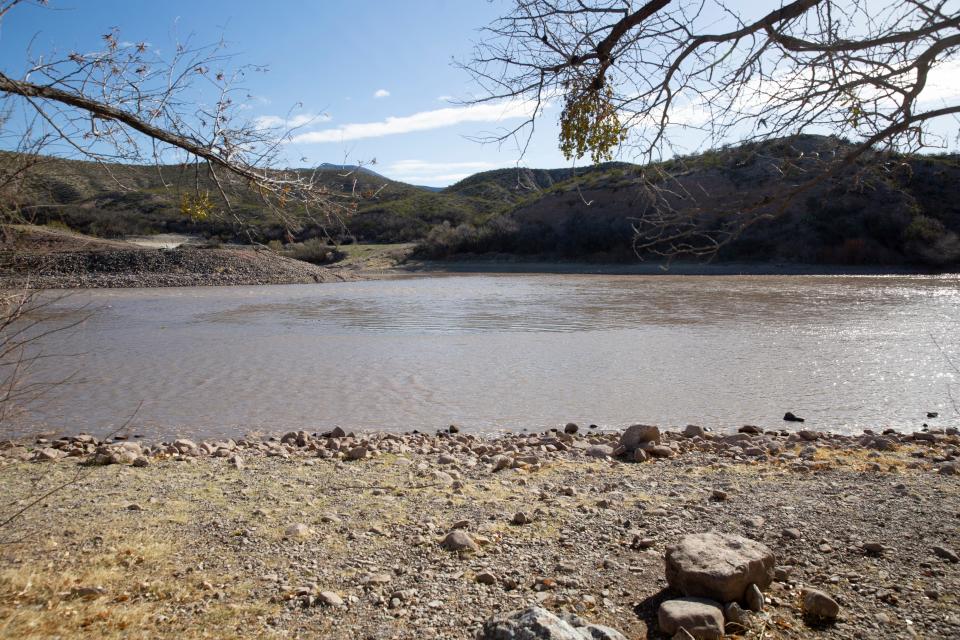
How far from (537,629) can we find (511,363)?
30.5 ft

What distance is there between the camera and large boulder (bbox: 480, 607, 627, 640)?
245 centimetres

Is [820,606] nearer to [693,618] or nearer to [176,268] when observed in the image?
[693,618]

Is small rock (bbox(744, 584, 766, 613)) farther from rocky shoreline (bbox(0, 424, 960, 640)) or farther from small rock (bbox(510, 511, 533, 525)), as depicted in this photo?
small rock (bbox(510, 511, 533, 525))

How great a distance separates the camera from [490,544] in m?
4.00

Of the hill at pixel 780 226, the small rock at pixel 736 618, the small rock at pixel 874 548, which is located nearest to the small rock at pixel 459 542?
the small rock at pixel 736 618

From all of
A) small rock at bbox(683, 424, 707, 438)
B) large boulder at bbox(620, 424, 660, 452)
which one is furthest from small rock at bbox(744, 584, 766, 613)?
small rock at bbox(683, 424, 707, 438)

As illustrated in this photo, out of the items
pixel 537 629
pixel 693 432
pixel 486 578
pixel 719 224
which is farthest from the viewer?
pixel 719 224

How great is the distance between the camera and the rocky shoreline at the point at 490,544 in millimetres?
3109

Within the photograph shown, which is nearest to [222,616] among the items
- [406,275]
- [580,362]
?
[580,362]

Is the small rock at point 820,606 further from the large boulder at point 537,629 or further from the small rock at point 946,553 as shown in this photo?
the large boulder at point 537,629

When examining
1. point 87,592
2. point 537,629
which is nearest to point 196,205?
point 87,592

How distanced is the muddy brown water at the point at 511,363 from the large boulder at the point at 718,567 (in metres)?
3.43

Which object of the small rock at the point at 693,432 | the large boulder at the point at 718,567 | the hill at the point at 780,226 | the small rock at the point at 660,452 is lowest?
the small rock at the point at 693,432

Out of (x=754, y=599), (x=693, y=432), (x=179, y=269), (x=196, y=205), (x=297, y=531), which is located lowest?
(x=693, y=432)
